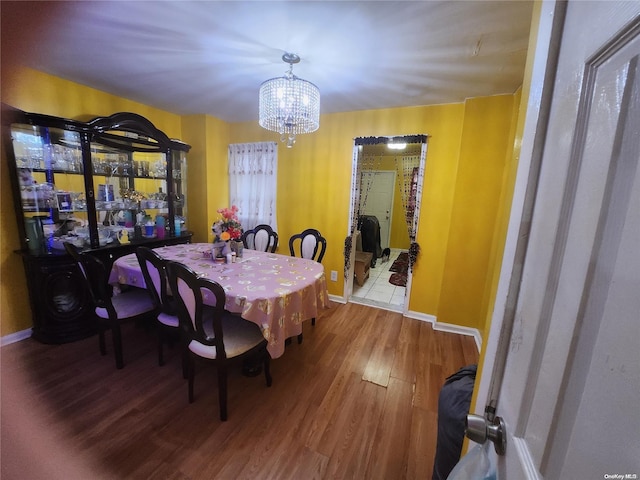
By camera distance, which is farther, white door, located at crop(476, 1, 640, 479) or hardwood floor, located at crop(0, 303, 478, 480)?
hardwood floor, located at crop(0, 303, 478, 480)

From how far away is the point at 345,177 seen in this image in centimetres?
317

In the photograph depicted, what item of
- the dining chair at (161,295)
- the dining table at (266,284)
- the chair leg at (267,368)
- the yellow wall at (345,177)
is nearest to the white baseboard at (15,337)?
the yellow wall at (345,177)

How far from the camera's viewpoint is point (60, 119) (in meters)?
2.18

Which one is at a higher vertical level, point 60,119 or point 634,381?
point 60,119

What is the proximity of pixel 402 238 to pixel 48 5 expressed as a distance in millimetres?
6153

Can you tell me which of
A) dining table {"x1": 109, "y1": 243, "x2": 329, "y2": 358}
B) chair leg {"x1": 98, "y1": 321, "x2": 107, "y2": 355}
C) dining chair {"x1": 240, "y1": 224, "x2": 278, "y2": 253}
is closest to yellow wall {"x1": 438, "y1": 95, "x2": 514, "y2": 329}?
dining table {"x1": 109, "y1": 243, "x2": 329, "y2": 358}

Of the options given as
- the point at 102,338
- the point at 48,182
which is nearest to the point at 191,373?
the point at 102,338

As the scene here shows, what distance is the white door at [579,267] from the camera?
308 millimetres

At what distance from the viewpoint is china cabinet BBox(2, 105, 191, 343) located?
2.15 meters

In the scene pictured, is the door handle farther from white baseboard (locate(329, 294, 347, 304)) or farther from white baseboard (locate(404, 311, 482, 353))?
white baseboard (locate(329, 294, 347, 304))

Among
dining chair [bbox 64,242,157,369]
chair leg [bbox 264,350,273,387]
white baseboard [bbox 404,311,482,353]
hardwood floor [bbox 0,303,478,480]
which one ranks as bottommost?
hardwood floor [bbox 0,303,478,480]

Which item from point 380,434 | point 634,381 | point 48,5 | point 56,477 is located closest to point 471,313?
point 380,434

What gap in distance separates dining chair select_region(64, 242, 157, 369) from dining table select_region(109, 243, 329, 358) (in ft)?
0.51

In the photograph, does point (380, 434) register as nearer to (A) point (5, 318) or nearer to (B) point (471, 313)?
(B) point (471, 313)
